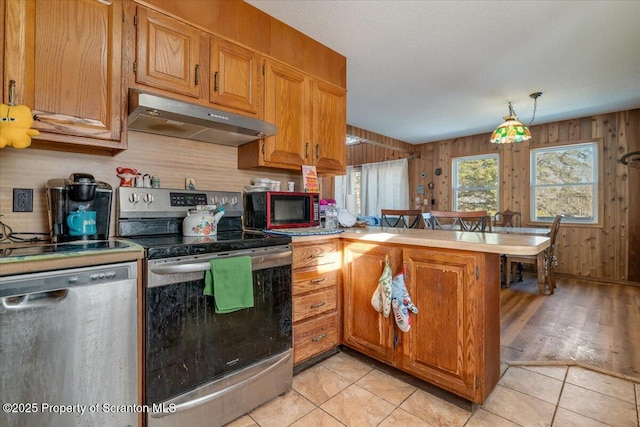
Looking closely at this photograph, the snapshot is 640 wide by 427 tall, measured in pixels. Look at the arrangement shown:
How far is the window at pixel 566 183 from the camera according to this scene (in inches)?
177

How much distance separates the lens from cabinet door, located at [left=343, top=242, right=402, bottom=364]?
186 cm

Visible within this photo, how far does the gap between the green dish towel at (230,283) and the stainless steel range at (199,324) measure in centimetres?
3

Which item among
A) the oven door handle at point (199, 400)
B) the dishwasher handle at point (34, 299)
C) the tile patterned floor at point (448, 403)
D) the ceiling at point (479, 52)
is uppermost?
the ceiling at point (479, 52)

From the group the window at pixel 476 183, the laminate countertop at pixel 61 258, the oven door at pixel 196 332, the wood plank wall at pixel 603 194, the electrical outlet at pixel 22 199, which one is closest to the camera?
the laminate countertop at pixel 61 258

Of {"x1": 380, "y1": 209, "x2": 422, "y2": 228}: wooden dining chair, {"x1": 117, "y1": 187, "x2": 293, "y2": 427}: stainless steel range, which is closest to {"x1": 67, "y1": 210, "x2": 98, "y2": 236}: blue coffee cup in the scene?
{"x1": 117, "y1": 187, "x2": 293, "y2": 427}: stainless steel range

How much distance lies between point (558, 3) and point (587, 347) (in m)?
2.47

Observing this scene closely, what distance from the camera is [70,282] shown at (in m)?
1.06

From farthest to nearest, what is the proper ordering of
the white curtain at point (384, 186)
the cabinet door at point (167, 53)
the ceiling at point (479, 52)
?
the white curtain at point (384, 186) → the ceiling at point (479, 52) → the cabinet door at point (167, 53)

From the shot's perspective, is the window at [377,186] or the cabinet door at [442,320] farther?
the window at [377,186]

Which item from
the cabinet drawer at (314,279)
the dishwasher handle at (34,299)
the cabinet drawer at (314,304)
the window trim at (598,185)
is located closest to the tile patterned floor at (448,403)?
the cabinet drawer at (314,304)

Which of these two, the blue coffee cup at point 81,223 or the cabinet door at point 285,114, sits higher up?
the cabinet door at point 285,114

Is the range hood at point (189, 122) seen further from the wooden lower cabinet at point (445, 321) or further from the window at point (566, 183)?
the window at point (566, 183)

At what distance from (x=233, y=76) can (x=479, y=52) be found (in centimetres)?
216

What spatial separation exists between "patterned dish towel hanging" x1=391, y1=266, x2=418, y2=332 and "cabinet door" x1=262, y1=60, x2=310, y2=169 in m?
1.13
